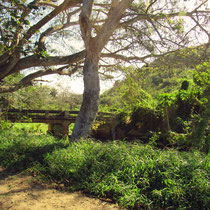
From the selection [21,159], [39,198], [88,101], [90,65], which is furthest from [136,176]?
[90,65]

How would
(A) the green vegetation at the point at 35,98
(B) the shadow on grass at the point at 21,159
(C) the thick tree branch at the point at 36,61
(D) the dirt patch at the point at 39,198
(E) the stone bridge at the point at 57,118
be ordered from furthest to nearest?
(E) the stone bridge at the point at 57,118, (A) the green vegetation at the point at 35,98, (C) the thick tree branch at the point at 36,61, (B) the shadow on grass at the point at 21,159, (D) the dirt patch at the point at 39,198

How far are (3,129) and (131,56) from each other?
654cm

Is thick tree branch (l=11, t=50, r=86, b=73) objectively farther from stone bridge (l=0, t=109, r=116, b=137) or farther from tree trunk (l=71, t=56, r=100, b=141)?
stone bridge (l=0, t=109, r=116, b=137)

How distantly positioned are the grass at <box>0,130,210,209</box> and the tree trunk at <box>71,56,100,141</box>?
114 centimetres

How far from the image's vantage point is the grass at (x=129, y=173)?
310 cm

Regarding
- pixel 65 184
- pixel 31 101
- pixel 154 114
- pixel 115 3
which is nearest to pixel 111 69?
pixel 154 114

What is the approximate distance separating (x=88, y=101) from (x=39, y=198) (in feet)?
11.9

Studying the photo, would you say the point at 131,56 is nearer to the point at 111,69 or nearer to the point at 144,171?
the point at 111,69

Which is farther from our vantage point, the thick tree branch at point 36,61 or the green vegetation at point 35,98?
the green vegetation at point 35,98

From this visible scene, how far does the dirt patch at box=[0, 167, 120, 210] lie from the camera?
10.1ft

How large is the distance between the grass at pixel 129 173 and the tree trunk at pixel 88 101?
114 cm

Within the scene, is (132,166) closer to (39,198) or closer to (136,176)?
(136,176)

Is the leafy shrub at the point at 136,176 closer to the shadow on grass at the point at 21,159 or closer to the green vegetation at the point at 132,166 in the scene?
the green vegetation at the point at 132,166

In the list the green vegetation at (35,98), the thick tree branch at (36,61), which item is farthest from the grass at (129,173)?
the green vegetation at (35,98)
